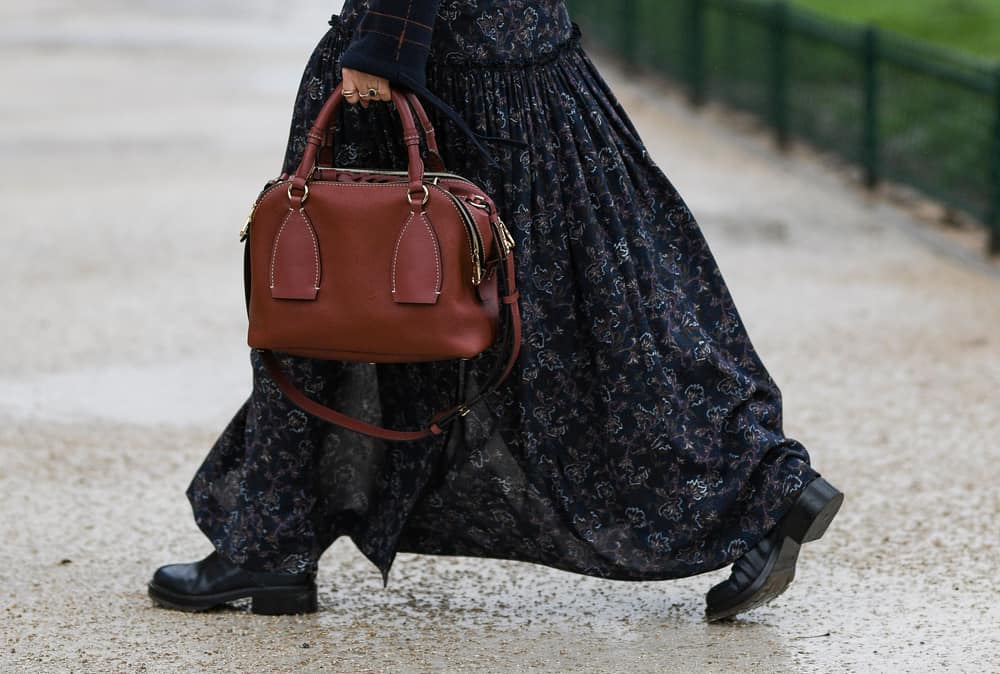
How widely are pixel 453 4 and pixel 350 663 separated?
121cm

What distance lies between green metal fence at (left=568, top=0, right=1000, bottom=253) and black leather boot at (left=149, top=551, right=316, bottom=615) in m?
4.37

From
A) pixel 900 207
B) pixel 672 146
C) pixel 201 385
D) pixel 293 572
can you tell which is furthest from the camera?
pixel 672 146

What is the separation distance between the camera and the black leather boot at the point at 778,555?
3125 millimetres

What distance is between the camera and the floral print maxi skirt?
3131mm

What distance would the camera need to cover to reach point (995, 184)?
23.1ft

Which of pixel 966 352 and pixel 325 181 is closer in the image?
pixel 325 181

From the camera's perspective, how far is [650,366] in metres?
3.16

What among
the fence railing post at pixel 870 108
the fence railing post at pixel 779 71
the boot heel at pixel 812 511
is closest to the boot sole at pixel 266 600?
the boot heel at pixel 812 511

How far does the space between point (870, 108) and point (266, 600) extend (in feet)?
18.6

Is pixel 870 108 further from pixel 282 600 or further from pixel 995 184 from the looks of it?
pixel 282 600

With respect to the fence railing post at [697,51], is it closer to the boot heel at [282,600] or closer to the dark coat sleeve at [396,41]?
the boot heel at [282,600]

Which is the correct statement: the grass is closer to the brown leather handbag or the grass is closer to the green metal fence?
the green metal fence

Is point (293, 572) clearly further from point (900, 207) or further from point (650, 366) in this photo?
point (900, 207)

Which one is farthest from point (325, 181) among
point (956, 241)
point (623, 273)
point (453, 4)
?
point (956, 241)
